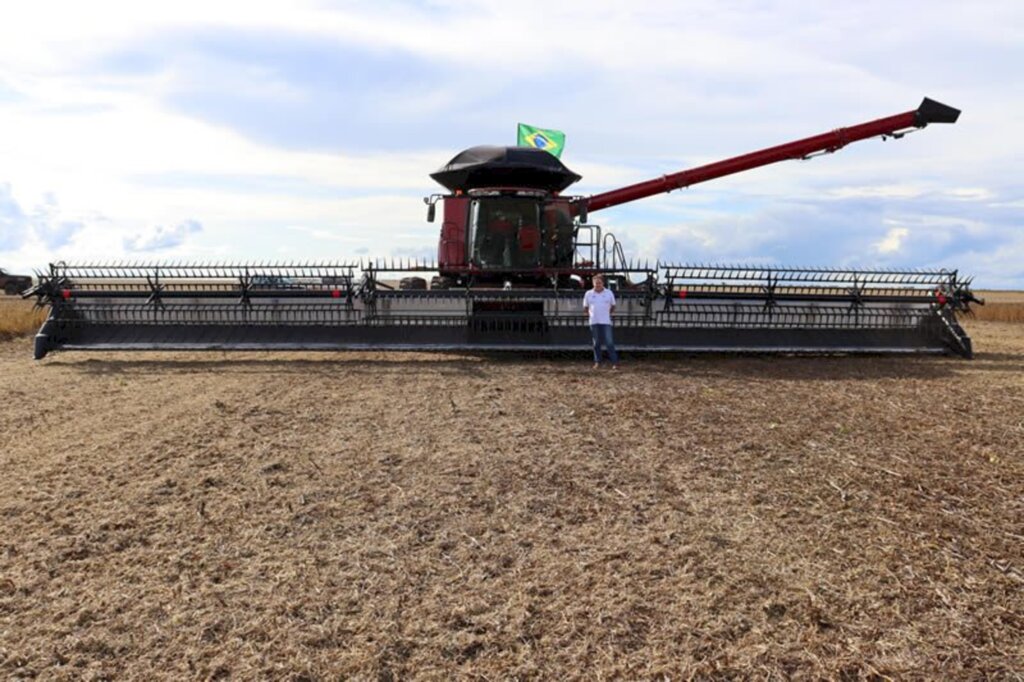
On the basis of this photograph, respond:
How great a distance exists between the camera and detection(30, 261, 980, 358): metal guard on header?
11.2 m

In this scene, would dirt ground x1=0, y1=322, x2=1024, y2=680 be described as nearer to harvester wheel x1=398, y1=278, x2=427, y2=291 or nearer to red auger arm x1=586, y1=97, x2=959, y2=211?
harvester wheel x1=398, y1=278, x2=427, y2=291

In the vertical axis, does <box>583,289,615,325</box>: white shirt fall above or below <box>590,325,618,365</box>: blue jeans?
above

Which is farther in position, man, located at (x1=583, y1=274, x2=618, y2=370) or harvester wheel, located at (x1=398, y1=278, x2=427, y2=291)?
harvester wheel, located at (x1=398, y1=278, x2=427, y2=291)

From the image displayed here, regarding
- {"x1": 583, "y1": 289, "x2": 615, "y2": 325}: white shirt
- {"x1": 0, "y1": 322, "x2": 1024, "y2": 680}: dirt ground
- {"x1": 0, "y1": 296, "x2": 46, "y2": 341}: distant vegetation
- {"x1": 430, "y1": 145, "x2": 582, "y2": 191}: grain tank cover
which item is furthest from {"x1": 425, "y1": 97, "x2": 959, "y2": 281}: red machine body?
{"x1": 0, "y1": 296, "x2": 46, "y2": 341}: distant vegetation

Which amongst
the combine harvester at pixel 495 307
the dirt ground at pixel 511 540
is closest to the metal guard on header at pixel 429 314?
the combine harvester at pixel 495 307

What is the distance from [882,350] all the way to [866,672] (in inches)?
388

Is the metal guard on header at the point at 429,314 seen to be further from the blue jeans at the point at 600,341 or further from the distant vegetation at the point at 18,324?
the distant vegetation at the point at 18,324

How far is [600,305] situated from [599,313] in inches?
4.5

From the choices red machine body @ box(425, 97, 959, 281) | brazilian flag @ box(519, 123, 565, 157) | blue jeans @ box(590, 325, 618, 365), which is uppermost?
brazilian flag @ box(519, 123, 565, 157)

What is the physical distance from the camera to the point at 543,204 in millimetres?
12258

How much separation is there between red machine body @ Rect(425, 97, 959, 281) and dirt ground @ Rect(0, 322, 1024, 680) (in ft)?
15.7

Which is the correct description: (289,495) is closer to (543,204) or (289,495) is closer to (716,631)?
(716,631)

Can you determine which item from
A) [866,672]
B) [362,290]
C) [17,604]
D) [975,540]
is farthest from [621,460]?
[362,290]

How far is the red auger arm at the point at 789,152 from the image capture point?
1253 centimetres
